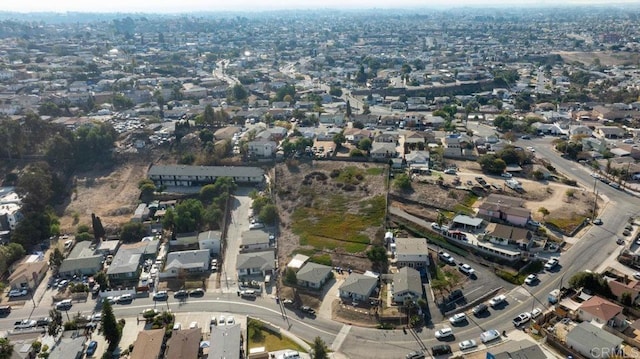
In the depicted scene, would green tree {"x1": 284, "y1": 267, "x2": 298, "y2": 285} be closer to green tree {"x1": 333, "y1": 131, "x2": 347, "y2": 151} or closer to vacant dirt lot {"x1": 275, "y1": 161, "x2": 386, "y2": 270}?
vacant dirt lot {"x1": 275, "y1": 161, "x2": 386, "y2": 270}

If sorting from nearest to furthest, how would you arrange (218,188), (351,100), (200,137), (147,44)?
1. (218,188)
2. (200,137)
3. (351,100)
4. (147,44)

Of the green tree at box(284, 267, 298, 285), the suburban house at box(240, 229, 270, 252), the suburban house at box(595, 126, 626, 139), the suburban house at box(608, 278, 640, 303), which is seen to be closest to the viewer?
the suburban house at box(608, 278, 640, 303)

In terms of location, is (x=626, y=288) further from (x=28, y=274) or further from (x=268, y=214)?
(x=28, y=274)

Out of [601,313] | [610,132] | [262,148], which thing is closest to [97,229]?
[262,148]

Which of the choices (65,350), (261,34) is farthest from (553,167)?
(261,34)

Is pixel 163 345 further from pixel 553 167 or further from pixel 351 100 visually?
pixel 351 100

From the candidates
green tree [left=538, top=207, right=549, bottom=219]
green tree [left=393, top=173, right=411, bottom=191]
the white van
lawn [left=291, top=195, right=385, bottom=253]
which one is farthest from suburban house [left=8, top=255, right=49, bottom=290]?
green tree [left=538, top=207, right=549, bottom=219]
